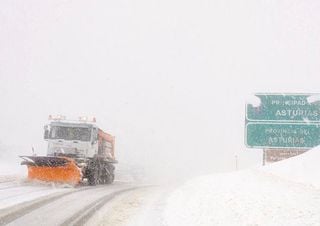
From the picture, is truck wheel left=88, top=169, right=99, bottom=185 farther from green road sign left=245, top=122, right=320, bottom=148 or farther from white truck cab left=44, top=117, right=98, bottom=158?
green road sign left=245, top=122, right=320, bottom=148

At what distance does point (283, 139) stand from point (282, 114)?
76cm

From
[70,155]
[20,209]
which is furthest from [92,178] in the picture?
[20,209]

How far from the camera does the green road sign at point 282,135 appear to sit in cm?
1661

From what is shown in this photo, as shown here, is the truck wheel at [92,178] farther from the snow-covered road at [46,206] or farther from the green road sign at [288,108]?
the green road sign at [288,108]

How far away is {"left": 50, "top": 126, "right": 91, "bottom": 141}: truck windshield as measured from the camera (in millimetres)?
25250

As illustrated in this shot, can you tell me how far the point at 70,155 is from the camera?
24.9 m

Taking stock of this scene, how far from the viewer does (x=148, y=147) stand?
302ft

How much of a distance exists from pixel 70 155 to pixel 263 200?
606 inches

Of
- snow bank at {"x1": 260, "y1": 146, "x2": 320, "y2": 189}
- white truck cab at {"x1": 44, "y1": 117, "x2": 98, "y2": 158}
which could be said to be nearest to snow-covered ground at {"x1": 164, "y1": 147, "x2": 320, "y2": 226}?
snow bank at {"x1": 260, "y1": 146, "x2": 320, "y2": 189}

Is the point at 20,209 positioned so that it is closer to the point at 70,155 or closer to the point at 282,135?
the point at 282,135

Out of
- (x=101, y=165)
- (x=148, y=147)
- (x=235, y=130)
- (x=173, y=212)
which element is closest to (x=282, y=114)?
(x=173, y=212)

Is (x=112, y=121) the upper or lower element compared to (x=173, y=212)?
upper

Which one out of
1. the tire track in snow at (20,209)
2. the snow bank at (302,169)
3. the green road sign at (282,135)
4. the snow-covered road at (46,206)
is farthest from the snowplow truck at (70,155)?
the snow bank at (302,169)

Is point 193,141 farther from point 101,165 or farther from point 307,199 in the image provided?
point 307,199
